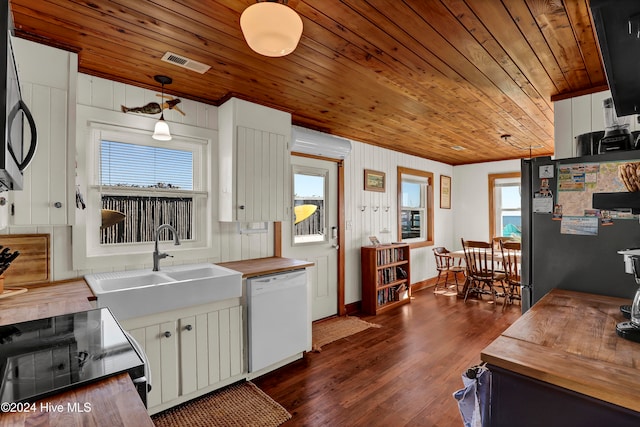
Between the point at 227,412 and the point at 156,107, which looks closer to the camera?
the point at 227,412

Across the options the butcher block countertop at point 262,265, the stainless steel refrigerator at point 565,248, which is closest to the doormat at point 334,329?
the butcher block countertop at point 262,265

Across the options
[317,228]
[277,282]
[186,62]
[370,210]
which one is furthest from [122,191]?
[370,210]

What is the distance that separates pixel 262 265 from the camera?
2854 millimetres

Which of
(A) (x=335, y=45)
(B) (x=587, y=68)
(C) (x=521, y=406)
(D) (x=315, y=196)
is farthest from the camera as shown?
(D) (x=315, y=196)

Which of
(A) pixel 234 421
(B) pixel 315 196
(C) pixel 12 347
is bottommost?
(A) pixel 234 421

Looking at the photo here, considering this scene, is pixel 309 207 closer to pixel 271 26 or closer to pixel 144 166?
pixel 144 166

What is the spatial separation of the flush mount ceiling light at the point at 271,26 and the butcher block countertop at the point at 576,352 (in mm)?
1376

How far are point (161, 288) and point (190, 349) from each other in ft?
1.65

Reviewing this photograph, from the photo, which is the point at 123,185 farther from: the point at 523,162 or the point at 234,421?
the point at 523,162

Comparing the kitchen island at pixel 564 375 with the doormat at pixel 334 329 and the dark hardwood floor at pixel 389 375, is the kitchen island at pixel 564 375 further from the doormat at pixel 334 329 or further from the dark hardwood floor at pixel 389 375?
the doormat at pixel 334 329

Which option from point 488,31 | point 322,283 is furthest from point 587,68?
point 322,283

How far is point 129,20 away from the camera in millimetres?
1688

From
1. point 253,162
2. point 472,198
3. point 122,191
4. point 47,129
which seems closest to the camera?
point 47,129

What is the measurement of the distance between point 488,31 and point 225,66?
164 cm
